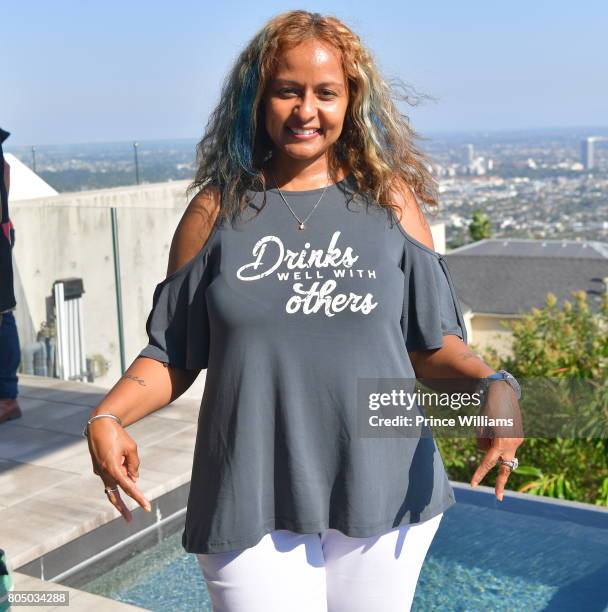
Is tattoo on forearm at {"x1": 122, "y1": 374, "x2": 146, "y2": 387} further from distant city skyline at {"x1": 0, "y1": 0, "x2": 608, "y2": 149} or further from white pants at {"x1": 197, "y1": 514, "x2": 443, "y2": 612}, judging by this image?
distant city skyline at {"x1": 0, "y1": 0, "x2": 608, "y2": 149}

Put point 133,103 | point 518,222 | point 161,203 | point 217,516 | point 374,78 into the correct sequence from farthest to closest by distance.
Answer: point 518,222, point 133,103, point 161,203, point 374,78, point 217,516

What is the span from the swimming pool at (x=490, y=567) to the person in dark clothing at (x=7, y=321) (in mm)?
1580

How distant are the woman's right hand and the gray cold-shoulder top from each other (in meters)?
0.14

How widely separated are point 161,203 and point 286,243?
269 inches

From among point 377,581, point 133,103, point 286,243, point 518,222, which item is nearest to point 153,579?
point 377,581

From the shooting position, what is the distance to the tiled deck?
12.2 feet

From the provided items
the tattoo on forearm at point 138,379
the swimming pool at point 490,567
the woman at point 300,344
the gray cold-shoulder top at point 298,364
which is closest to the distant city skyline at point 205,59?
the woman at point 300,344

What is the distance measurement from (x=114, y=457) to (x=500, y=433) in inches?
25.3

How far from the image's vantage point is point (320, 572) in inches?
60.6

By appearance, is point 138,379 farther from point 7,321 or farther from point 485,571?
point 7,321

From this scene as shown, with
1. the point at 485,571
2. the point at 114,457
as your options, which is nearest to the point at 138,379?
the point at 114,457

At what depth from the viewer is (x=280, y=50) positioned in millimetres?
1512

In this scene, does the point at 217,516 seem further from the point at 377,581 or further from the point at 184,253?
the point at 184,253

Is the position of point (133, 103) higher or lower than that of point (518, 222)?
higher
